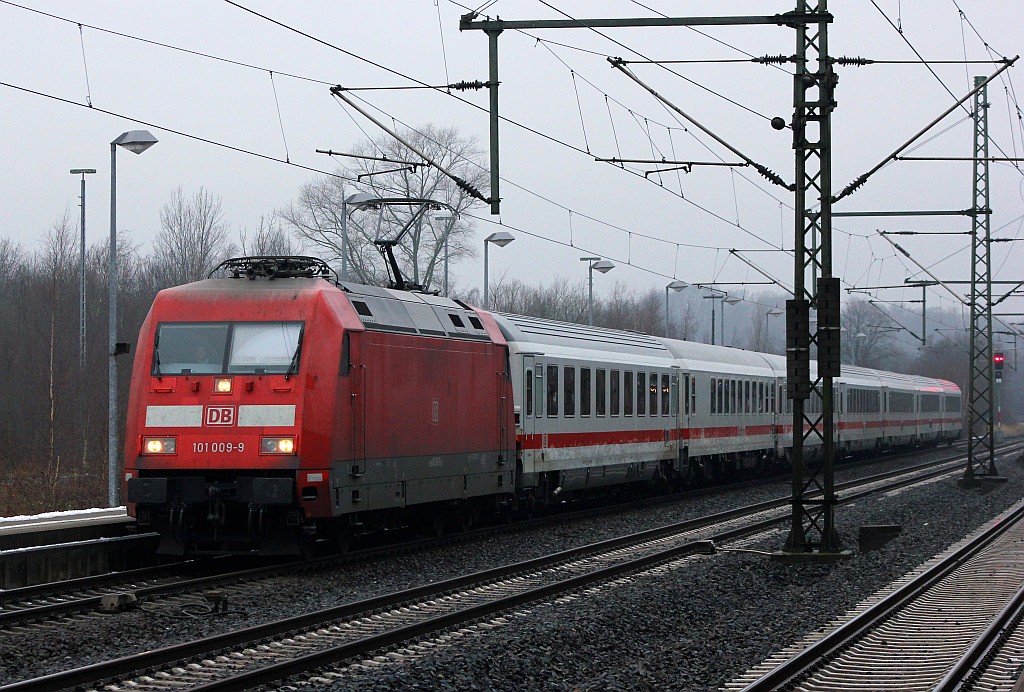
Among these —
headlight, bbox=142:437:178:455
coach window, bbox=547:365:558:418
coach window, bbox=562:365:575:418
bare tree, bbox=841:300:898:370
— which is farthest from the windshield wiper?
bare tree, bbox=841:300:898:370

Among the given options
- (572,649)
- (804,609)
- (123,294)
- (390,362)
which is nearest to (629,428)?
(390,362)

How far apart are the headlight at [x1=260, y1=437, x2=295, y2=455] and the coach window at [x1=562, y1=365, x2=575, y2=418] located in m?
9.20

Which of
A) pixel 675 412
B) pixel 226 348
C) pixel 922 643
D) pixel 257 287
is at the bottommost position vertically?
pixel 922 643

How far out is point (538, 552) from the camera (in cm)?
1855

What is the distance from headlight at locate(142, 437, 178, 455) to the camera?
15.3 meters

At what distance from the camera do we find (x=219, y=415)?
15.3 m

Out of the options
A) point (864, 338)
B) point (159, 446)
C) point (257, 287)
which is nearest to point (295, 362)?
point (257, 287)

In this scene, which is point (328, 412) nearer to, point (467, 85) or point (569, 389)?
point (467, 85)

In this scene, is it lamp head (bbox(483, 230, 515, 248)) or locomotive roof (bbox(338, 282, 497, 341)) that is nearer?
locomotive roof (bbox(338, 282, 497, 341))

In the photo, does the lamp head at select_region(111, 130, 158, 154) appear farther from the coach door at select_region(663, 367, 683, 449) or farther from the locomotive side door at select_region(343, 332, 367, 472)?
the coach door at select_region(663, 367, 683, 449)

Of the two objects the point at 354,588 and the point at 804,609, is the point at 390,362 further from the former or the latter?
the point at 804,609

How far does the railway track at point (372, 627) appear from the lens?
31.5 ft

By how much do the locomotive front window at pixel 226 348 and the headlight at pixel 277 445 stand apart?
796 mm

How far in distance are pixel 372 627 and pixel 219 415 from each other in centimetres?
421
